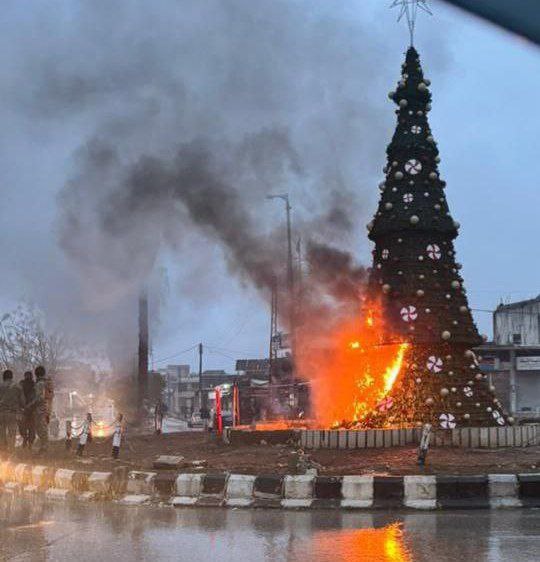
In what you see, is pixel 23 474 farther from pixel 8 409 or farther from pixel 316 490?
pixel 316 490

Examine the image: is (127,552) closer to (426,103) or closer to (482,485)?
(482,485)

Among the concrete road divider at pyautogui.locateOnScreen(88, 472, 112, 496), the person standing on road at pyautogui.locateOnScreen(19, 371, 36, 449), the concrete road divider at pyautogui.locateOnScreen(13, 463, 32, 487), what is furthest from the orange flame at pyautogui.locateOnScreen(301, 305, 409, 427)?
the person standing on road at pyautogui.locateOnScreen(19, 371, 36, 449)

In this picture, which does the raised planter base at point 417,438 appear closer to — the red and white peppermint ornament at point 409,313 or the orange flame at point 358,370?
the orange flame at point 358,370

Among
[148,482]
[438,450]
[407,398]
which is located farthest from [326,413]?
[148,482]

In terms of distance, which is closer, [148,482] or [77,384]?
[148,482]

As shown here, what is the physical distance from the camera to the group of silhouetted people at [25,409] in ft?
48.5

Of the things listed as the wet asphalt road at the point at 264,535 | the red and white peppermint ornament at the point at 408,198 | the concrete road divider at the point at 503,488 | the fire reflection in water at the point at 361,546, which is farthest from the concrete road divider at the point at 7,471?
the red and white peppermint ornament at the point at 408,198

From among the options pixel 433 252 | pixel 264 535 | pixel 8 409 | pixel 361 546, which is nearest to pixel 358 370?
pixel 433 252

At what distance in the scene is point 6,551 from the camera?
6297mm

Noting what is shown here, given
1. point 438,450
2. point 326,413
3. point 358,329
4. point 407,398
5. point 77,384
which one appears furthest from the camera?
point 77,384

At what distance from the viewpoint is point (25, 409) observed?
51.4ft

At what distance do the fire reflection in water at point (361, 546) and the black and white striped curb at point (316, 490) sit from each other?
1272mm

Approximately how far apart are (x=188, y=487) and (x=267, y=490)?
113 centimetres

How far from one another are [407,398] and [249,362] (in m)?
61.6
